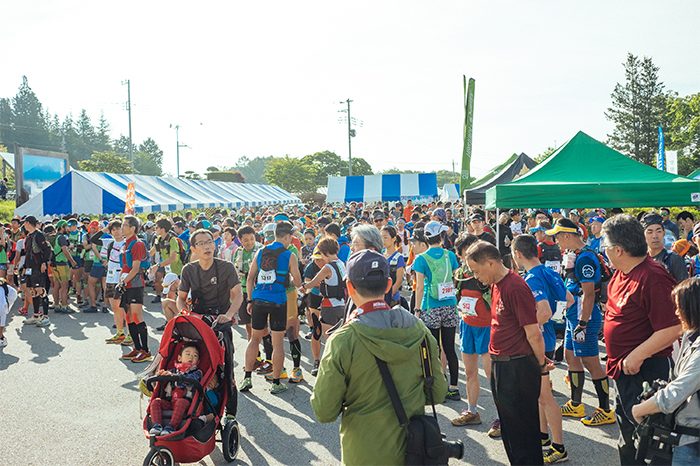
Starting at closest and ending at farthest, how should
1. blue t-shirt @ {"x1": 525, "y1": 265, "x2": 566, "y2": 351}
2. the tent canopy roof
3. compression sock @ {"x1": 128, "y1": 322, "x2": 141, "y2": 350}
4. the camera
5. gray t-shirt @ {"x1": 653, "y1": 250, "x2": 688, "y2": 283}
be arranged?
the camera → blue t-shirt @ {"x1": 525, "y1": 265, "x2": 566, "y2": 351} → gray t-shirt @ {"x1": 653, "y1": 250, "x2": 688, "y2": 283} → compression sock @ {"x1": 128, "y1": 322, "x2": 141, "y2": 350} → the tent canopy roof

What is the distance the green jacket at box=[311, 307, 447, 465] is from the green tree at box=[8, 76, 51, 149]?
113446 millimetres

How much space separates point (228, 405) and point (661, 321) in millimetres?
3548

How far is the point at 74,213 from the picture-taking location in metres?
16.8

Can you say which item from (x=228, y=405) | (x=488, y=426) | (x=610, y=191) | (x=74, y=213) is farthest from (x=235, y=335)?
(x=74, y=213)

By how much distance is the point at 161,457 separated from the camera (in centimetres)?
409

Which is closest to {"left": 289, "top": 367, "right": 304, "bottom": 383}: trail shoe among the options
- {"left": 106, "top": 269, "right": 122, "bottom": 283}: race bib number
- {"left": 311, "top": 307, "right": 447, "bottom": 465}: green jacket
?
{"left": 106, "top": 269, "right": 122, "bottom": 283}: race bib number

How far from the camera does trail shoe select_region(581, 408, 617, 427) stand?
5.27 m

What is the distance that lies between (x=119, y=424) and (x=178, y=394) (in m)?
1.63

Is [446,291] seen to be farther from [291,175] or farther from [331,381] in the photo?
[291,175]

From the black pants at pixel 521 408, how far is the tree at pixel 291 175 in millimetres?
76669

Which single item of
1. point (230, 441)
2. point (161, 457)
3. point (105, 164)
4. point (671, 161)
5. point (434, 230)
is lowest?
point (230, 441)

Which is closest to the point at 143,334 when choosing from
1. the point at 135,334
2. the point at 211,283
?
the point at 135,334

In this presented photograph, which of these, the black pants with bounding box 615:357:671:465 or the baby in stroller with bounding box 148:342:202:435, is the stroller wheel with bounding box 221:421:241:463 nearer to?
the baby in stroller with bounding box 148:342:202:435

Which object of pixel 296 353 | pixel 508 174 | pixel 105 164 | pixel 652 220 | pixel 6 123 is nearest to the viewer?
pixel 652 220
